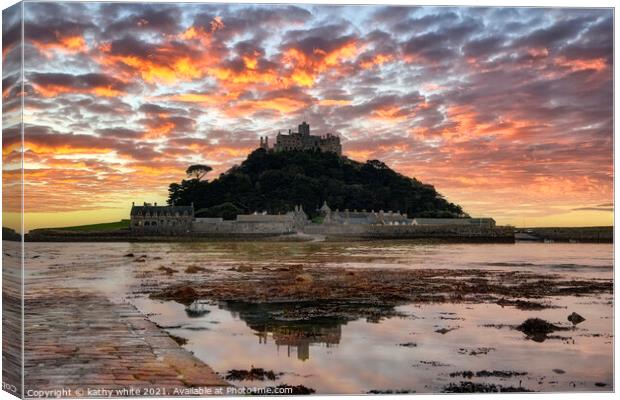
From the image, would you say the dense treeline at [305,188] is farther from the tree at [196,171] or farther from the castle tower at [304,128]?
the castle tower at [304,128]

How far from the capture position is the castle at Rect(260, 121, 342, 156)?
11.8 meters

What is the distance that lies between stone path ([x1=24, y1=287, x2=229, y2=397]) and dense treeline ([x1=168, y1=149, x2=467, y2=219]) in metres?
2.91

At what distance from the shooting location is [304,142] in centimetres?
1284

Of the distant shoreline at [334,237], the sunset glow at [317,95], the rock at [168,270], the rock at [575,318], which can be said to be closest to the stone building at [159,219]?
the distant shoreline at [334,237]

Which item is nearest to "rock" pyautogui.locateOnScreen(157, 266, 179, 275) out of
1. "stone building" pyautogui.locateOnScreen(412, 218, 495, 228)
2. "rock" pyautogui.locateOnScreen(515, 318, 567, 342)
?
"stone building" pyautogui.locateOnScreen(412, 218, 495, 228)

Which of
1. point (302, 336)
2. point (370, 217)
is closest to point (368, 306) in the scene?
point (302, 336)

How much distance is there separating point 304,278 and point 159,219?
261cm

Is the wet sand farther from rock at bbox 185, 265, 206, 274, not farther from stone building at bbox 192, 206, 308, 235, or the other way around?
stone building at bbox 192, 206, 308, 235

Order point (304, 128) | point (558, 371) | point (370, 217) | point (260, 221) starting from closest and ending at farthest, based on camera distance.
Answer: point (558, 371)
point (304, 128)
point (260, 221)
point (370, 217)

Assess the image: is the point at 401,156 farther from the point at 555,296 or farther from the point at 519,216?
the point at 555,296

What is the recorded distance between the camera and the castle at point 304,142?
11.8 m

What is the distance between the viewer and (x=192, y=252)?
13516 mm

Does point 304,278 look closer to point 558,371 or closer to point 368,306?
point 368,306

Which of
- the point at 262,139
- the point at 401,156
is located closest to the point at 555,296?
the point at 401,156
